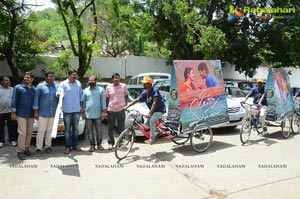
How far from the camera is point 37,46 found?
15.2 meters

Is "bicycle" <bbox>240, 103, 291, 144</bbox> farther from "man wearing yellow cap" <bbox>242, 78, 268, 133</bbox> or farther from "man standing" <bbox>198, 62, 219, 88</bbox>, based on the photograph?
"man standing" <bbox>198, 62, 219, 88</bbox>

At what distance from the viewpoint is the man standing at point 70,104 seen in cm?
705

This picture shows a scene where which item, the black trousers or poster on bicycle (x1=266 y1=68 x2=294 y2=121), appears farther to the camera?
poster on bicycle (x1=266 y1=68 x2=294 y2=121)

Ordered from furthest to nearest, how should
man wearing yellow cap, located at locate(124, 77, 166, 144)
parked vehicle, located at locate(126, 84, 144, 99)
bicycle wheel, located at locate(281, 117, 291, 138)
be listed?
parked vehicle, located at locate(126, 84, 144, 99) → bicycle wheel, located at locate(281, 117, 291, 138) → man wearing yellow cap, located at locate(124, 77, 166, 144)

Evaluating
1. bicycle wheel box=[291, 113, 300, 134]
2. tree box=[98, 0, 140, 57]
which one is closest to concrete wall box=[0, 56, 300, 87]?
tree box=[98, 0, 140, 57]

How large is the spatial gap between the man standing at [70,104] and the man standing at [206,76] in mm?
2968

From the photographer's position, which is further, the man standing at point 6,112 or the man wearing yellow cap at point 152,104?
the man standing at point 6,112

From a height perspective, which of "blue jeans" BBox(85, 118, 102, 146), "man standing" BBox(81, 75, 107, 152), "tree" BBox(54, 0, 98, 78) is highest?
"tree" BBox(54, 0, 98, 78)

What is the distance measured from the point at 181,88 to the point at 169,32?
1241 centimetres

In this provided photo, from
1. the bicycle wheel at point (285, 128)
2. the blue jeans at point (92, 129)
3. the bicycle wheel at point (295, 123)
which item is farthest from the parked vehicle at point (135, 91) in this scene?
the bicycle wheel at point (295, 123)

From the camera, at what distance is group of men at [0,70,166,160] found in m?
6.79

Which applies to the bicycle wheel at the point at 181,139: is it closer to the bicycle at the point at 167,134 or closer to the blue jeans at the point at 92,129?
the bicycle at the point at 167,134

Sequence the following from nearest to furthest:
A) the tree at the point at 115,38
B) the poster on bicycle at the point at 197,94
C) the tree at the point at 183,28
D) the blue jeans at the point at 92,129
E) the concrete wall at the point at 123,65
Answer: the poster on bicycle at the point at 197,94
the blue jeans at the point at 92,129
the tree at the point at 183,28
the concrete wall at the point at 123,65
the tree at the point at 115,38

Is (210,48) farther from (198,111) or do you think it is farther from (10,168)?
(10,168)
